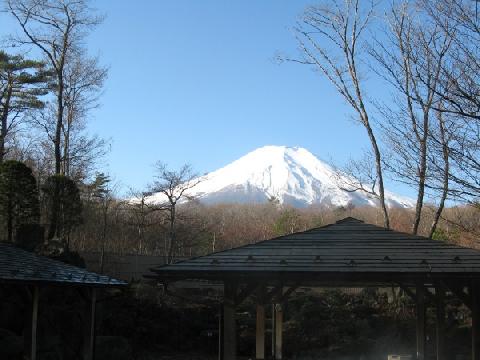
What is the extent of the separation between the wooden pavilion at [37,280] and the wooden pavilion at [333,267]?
2972mm

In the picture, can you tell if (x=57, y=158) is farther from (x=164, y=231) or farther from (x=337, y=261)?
(x=337, y=261)

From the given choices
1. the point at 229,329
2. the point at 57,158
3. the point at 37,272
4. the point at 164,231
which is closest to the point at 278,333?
the point at 229,329

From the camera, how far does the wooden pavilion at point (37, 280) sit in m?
11.0

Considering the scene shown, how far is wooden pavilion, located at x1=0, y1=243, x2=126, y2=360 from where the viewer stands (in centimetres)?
1102

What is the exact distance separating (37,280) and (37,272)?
0.60 metres

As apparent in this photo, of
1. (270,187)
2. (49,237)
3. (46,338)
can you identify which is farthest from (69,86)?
(270,187)

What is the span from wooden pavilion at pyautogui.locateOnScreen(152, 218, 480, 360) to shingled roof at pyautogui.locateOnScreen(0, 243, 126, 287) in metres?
2.90

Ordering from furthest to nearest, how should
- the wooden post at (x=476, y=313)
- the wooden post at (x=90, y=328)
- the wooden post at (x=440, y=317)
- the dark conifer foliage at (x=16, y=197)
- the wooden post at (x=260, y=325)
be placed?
1. the dark conifer foliage at (x=16, y=197)
2. the wooden post at (x=90, y=328)
3. the wooden post at (x=440, y=317)
4. the wooden post at (x=260, y=325)
5. the wooden post at (x=476, y=313)

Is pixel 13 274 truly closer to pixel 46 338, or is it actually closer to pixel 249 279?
pixel 249 279

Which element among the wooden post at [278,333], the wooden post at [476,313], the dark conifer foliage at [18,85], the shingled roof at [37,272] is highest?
the dark conifer foliage at [18,85]

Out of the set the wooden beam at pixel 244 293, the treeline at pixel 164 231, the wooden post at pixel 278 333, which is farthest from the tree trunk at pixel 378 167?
the wooden beam at pixel 244 293

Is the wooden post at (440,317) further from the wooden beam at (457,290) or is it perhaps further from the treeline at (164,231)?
the treeline at (164,231)

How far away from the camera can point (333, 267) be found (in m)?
9.26

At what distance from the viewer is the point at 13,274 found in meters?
10.8
